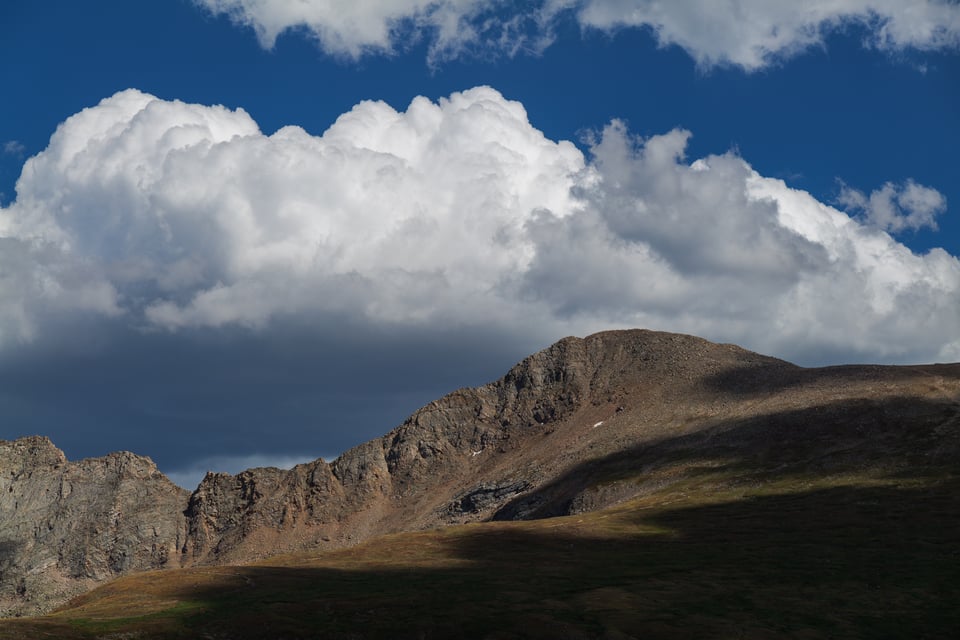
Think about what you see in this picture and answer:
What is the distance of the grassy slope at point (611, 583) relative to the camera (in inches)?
2186

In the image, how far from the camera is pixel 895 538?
279 ft

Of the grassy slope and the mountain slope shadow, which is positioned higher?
the mountain slope shadow

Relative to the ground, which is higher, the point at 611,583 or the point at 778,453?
the point at 778,453

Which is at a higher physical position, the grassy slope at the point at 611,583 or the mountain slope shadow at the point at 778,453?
the mountain slope shadow at the point at 778,453

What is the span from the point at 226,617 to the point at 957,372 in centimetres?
13684

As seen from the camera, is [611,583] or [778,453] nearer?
[611,583]

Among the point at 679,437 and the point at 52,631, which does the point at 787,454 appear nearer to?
the point at 679,437

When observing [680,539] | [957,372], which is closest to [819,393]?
[957,372]

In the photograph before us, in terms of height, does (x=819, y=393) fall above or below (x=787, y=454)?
above

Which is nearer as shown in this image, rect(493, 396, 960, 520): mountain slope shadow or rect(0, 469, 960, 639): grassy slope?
rect(0, 469, 960, 639): grassy slope

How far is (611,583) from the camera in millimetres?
69375

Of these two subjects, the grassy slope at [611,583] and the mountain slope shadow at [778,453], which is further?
the mountain slope shadow at [778,453]

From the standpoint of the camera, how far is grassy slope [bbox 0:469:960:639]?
182 feet

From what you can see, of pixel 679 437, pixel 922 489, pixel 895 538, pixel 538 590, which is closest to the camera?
pixel 538 590
